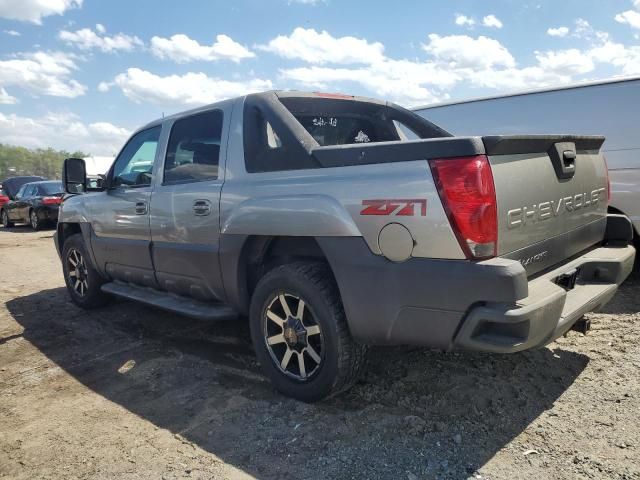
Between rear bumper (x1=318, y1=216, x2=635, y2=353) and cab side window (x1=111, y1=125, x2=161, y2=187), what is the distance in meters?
2.34

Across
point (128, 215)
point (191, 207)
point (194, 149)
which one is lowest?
point (128, 215)

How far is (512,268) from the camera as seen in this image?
2.28 metres

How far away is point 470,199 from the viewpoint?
2312 mm

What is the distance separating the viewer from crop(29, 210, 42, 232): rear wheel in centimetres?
1563

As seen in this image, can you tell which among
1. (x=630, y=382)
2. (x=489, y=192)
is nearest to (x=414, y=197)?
(x=489, y=192)

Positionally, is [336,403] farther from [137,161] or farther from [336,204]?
[137,161]

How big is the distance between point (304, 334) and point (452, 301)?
1.01 metres

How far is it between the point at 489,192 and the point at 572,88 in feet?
13.0

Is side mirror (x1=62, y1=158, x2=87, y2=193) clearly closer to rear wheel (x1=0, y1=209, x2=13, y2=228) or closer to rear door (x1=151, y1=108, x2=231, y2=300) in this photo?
rear door (x1=151, y1=108, x2=231, y2=300)

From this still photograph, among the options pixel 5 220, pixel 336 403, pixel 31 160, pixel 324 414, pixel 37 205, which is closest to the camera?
pixel 324 414

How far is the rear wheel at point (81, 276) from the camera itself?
17.6 feet

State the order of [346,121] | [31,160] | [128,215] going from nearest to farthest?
[346,121], [128,215], [31,160]

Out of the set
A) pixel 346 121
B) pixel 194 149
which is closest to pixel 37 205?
pixel 194 149

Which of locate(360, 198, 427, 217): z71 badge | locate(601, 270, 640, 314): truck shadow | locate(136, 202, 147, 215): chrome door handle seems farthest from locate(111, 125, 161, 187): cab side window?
locate(601, 270, 640, 314): truck shadow
